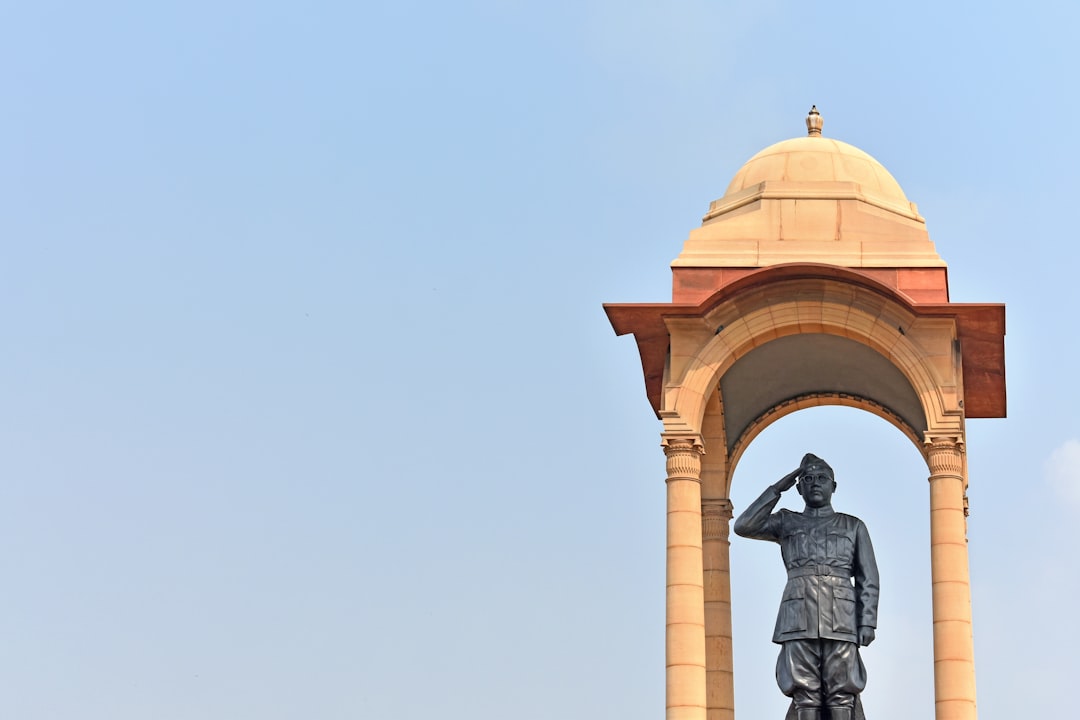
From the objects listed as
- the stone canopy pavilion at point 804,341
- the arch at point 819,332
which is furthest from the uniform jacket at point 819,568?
the arch at point 819,332

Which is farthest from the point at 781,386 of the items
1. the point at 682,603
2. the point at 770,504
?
the point at 682,603

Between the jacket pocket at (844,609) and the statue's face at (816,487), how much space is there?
117cm

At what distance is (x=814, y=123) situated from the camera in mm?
28859

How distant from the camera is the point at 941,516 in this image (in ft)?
83.7

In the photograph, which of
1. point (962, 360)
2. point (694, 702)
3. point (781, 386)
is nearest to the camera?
point (694, 702)

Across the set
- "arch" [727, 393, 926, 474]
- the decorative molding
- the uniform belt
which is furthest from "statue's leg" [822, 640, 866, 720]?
"arch" [727, 393, 926, 474]

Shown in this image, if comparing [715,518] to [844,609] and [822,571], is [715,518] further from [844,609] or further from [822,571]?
[844,609]

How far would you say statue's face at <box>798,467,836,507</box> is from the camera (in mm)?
26781

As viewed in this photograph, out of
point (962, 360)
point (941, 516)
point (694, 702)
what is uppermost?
point (962, 360)

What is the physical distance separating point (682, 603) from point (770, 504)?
1.91m

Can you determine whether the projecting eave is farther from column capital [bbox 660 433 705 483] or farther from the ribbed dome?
→ the ribbed dome

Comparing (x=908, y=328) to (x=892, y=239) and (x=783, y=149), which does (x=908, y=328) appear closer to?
(x=892, y=239)

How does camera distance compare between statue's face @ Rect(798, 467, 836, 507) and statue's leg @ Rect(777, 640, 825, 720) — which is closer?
statue's leg @ Rect(777, 640, 825, 720)

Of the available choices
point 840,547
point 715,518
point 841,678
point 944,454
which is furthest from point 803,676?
point 715,518
